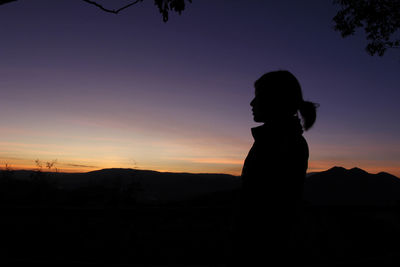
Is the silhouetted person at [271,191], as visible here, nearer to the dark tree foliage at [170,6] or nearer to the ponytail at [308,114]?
the ponytail at [308,114]

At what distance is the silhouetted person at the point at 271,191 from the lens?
3.59 feet

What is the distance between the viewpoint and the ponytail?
4.81 ft

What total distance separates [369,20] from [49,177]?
32.8ft

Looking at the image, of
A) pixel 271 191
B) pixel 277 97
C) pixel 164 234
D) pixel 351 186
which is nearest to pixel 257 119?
pixel 277 97

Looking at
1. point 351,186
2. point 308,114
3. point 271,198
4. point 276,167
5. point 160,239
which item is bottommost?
point 351,186

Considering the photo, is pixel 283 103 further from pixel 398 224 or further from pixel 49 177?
pixel 49 177

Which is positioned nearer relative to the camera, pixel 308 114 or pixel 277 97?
pixel 277 97

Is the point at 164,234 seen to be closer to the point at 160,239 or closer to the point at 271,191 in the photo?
the point at 160,239

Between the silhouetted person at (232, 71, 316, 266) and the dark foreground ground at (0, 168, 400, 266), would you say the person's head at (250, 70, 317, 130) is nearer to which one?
the silhouetted person at (232, 71, 316, 266)

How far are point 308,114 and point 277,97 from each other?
0.97ft

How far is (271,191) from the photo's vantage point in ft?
3.63

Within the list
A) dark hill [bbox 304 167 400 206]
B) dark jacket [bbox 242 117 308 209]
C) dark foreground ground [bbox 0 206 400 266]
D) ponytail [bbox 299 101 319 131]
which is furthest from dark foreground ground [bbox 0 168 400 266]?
dark hill [bbox 304 167 400 206]

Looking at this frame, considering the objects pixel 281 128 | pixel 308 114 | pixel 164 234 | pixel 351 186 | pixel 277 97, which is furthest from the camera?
pixel 351 186

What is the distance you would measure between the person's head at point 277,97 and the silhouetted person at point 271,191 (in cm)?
3
